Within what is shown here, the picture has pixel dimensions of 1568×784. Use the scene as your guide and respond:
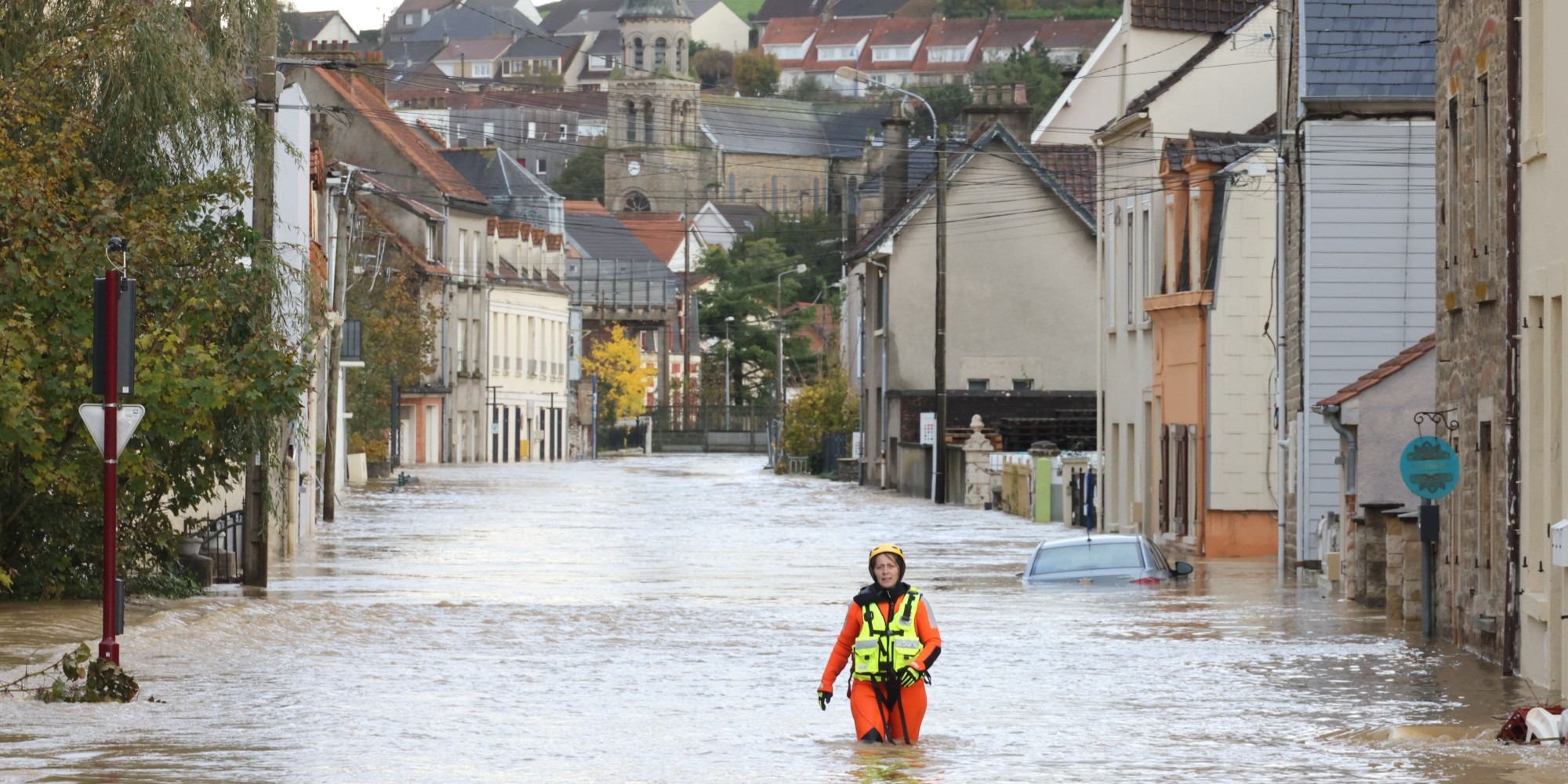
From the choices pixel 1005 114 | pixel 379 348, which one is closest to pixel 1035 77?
pixel 1005 114

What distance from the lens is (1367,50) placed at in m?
31.9

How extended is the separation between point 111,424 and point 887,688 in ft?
19.7

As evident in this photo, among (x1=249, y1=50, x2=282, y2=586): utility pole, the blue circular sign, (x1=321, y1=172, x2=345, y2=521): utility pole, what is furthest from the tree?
the blue circular sign

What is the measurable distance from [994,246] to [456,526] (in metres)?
19.7

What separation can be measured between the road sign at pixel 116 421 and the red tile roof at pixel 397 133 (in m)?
62.6

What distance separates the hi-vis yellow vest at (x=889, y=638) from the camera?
14000 millimetres

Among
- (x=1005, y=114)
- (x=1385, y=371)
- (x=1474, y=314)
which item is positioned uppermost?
(x=1005, y=114)

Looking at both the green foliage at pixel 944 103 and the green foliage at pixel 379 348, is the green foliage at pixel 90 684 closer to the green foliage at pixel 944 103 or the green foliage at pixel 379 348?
the green foliage at pixel 379 348

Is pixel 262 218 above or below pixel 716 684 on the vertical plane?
above

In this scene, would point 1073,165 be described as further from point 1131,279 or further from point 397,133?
point 397,133

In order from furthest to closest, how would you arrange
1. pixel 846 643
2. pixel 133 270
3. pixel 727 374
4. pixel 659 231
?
pixel 659 231 < pixel 727 374 < pixel 133 270 < pixel 846 643

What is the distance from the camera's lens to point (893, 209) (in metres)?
69.5

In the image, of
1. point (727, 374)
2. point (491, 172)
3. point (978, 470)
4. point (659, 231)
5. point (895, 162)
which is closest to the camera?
point (978, 470)

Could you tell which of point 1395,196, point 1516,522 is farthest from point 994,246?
point 1516,522
